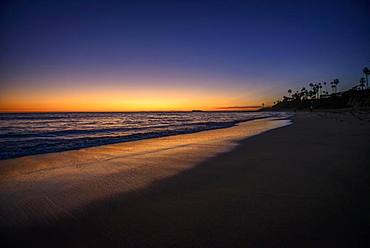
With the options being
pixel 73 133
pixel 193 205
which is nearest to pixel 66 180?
pixel 193 205

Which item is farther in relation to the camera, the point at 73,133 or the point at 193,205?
the point at 73,133

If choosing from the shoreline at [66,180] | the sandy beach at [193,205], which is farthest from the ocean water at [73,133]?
the sandy beach at [193,205]

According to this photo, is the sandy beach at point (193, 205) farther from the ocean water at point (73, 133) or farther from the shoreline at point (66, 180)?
the ocean water at point (73, 133)

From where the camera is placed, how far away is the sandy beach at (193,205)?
282cm

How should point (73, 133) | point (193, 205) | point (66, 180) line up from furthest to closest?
point (73, 133) → point (66, 180) → point (193, 205)

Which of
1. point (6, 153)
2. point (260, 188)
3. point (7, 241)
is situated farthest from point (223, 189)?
point (6, 153)

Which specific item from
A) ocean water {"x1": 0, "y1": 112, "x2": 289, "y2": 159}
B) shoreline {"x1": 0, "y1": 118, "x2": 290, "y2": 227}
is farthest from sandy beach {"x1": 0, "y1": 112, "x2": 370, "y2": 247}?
ocean water {"x1": 0, "y1": 112, "x2": 289, "y2": 159}

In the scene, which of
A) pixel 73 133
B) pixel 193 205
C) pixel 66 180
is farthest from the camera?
pixel 73 133

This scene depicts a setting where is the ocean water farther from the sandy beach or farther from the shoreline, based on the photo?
the sandy beach

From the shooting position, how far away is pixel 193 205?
3.81 meters

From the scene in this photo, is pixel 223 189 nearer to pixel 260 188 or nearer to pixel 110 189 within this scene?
pixel 260 188

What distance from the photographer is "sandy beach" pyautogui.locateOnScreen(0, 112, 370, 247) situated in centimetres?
282

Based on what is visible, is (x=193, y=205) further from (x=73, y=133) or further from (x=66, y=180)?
(x=73, y=133)

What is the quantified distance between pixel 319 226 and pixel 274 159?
14.4 ft
